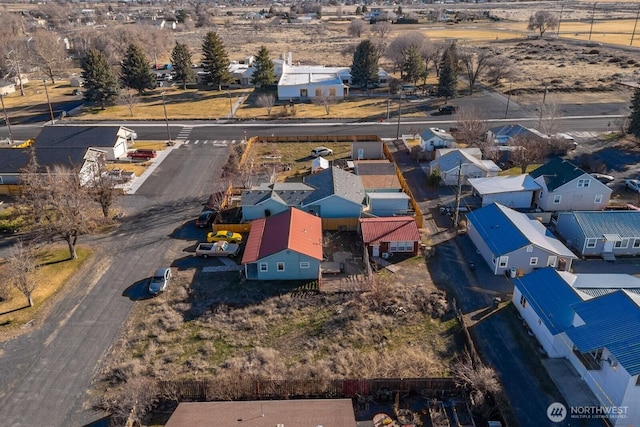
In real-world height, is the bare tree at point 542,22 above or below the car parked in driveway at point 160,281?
above

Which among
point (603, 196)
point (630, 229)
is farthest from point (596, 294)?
point (603, 196)

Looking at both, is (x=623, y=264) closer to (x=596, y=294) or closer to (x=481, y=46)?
(x=596, y=294)

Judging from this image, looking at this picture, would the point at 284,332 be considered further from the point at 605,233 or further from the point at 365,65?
the point at 365,65

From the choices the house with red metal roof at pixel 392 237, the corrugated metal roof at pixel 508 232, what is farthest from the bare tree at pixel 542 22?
the house with red metal roof at pixel 392 237

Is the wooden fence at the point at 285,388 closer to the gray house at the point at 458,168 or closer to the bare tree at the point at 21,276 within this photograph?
the bare tree at the point at 21,276

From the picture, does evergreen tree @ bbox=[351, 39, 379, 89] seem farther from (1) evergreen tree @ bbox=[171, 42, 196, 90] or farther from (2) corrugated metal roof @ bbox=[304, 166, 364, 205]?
(2) corrugated metal roof @ bbox=[304, 166, 364, 205]

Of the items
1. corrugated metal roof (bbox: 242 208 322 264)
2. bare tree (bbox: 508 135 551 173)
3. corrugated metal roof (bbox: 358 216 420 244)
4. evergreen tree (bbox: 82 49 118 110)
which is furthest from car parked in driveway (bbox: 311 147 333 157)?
evergreen tree (bbox: 82 49 118 110)
